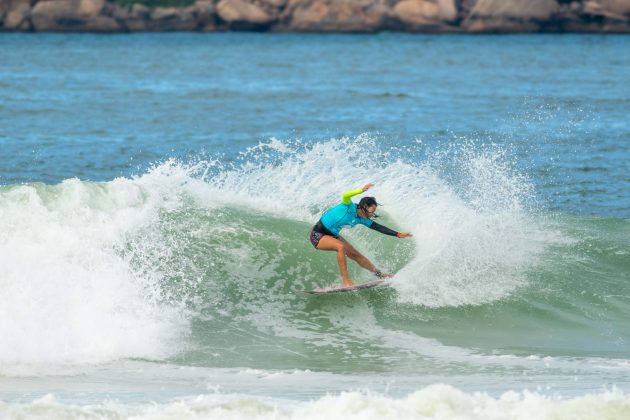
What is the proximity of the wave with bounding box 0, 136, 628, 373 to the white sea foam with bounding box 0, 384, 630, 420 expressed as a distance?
215 cm

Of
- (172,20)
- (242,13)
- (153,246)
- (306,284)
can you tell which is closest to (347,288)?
(306,284)

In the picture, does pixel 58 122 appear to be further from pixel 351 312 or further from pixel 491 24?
pixel 491 24

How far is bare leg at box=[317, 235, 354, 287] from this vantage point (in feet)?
Answer: 47.9

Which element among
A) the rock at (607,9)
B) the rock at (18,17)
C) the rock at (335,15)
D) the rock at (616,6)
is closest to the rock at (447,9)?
the rock at (335,15)

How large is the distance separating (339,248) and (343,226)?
0.91 ft

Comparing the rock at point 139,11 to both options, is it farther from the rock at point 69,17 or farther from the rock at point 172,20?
the rock at point 69,17

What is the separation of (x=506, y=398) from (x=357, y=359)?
2888 mm

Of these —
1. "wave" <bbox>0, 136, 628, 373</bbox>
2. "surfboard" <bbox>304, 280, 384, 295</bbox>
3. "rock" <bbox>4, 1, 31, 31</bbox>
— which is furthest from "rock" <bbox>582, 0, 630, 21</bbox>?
"surfboard" <bbox>304, 280, 384, 295</bbox>

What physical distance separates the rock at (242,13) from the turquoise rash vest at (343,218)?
78483mm

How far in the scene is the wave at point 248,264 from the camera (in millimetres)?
13180

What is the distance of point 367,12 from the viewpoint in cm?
9206

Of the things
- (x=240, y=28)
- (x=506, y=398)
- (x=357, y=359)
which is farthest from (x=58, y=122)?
Answer: (x=240, y=28)

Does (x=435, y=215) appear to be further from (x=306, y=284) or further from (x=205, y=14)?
(x=205, y=14)

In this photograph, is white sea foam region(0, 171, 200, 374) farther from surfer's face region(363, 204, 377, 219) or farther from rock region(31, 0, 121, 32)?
rock region(31, 0, 121, 32)
